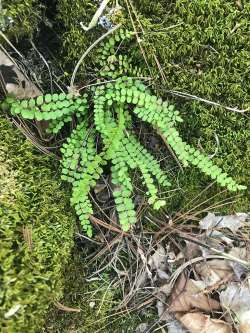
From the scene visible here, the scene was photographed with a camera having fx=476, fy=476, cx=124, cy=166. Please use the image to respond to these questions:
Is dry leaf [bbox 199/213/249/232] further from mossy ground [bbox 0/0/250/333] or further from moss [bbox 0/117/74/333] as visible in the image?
moss [bbox 0/117/74/333]

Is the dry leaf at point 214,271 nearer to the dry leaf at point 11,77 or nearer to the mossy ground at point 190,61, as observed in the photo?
the mossy ground at point 190,61

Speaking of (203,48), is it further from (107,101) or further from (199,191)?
(199,191)

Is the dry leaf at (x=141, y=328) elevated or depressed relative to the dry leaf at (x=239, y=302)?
depressed

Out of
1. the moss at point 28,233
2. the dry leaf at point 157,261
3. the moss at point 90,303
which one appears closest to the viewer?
the moss at point 28,233

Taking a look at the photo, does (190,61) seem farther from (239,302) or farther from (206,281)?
(239,302)

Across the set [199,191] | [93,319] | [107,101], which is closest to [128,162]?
[107,101]

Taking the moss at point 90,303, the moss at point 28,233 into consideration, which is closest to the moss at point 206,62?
the moss at point 28,233
